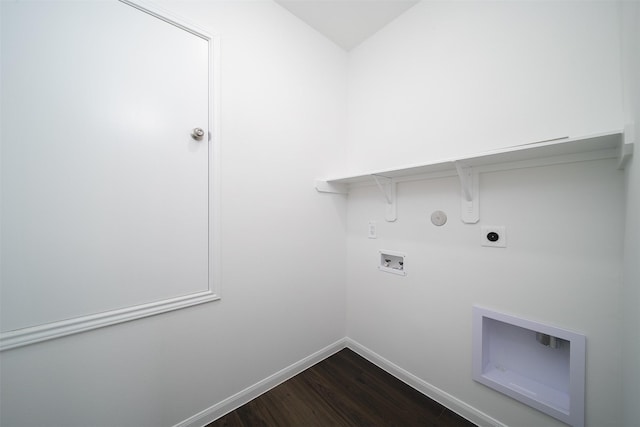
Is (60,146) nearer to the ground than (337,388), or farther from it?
farther from it

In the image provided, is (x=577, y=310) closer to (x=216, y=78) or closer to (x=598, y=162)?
(x=598, y=162)

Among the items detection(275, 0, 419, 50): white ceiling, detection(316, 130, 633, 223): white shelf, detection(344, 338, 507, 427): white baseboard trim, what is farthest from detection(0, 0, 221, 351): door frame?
detection(344, 338, 507, 427): white baseboard trim

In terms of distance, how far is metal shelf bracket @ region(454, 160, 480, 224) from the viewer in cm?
122

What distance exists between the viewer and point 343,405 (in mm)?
1354

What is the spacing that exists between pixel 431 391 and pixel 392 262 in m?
0.84

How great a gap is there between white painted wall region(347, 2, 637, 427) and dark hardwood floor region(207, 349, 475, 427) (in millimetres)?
158

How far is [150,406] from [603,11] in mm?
2737

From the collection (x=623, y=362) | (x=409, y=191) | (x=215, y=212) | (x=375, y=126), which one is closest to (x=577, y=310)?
(x=623, y=362)

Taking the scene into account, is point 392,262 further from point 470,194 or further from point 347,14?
point 347,14

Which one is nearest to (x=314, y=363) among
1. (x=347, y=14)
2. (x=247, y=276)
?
(x=247, y=276)

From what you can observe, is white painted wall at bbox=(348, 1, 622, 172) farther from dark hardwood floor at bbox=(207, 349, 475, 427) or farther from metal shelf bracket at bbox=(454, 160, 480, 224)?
dark hardwood floor at bbox=(207, 349, 475, 427)

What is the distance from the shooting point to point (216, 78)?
4.08 ft

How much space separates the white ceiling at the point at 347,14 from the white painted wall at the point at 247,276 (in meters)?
0.08

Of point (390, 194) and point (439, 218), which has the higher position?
point (390, 194)
